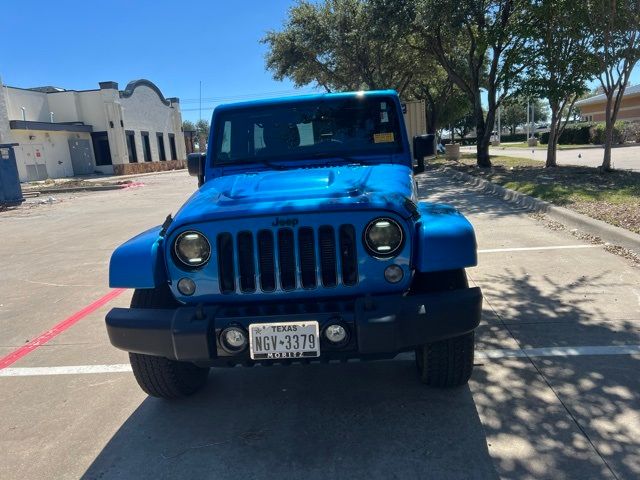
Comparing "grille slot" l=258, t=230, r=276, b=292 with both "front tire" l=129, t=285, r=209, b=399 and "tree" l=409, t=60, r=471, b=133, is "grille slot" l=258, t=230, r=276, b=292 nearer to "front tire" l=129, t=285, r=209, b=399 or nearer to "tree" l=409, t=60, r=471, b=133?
"front tire" l=129, t=285, r=209, b=399

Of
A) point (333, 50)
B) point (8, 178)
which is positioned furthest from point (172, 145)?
point (8, 178)

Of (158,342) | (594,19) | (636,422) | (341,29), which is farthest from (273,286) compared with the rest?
(341,29)

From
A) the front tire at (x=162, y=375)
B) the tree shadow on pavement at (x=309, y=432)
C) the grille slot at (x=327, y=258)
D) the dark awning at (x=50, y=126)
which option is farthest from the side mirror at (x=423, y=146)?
the dark awning at (x=50, y=126)

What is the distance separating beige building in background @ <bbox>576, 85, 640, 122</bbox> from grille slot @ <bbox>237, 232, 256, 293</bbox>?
36.6 m

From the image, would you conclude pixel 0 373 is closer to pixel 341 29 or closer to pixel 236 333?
pixel 236 333

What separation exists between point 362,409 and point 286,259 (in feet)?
3.67

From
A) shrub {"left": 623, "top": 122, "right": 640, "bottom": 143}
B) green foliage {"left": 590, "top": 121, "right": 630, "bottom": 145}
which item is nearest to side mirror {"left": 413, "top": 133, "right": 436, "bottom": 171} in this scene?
green foliage {"left": 590, "top": 121, "right": 630, "bottom": 145}

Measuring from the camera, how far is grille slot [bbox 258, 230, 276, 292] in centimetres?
287

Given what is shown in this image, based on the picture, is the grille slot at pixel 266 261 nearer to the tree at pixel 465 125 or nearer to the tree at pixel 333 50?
the tree at pixel 333 50

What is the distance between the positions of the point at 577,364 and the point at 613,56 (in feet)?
38.0

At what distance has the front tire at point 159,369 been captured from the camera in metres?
3.18

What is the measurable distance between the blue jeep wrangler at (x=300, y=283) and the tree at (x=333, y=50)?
745 inches

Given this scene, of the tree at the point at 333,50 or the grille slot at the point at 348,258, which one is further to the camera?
the tree at the point at 333,50

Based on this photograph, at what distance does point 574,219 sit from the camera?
8.21m
